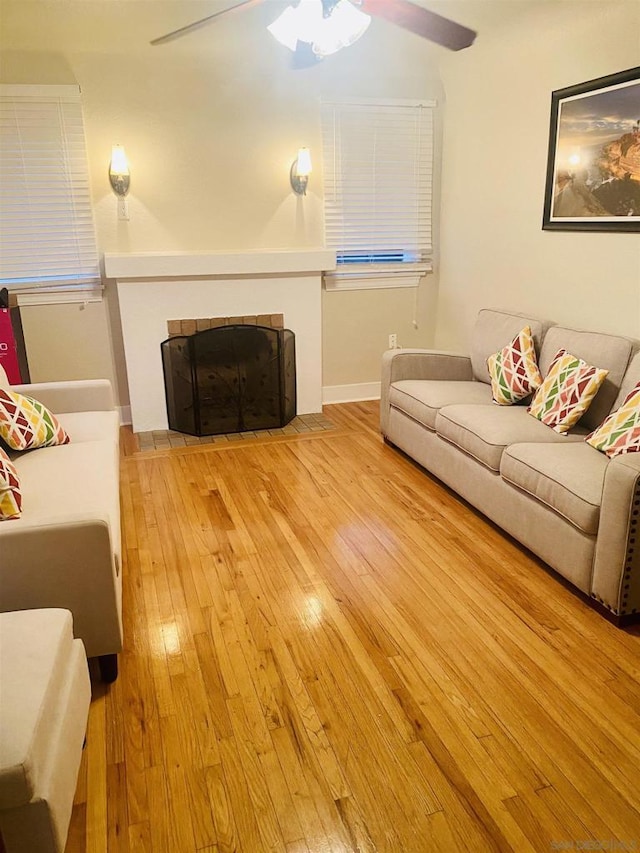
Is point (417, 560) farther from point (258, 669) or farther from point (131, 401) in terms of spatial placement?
point (131, 401)

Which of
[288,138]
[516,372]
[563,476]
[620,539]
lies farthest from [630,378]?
[288,138]

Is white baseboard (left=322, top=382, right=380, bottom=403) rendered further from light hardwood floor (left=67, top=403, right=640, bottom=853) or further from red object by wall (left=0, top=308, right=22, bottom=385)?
red object by wall (left=0, top=308, right=22, bottom=385)

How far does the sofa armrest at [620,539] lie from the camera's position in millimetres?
2172

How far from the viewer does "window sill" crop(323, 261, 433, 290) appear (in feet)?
16.3

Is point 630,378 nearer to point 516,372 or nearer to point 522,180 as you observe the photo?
point 516,372

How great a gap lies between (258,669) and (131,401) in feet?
9.15

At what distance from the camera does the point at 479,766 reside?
1.75 m

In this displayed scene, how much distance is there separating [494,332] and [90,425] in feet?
7.94

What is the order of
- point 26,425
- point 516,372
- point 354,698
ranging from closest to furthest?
point 354,698 → point 26,425 → point 516,372

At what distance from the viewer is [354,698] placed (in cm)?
201

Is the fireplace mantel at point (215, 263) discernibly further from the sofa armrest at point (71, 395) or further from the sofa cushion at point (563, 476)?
the sofa cushion at point (563, 476)

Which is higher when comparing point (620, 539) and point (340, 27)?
point (340, 27)

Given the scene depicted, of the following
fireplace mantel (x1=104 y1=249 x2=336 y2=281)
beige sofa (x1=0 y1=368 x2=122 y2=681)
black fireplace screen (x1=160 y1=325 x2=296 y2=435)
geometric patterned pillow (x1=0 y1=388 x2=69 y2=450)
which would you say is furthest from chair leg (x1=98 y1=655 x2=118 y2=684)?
fireplace mantel (x1=104 y1=249 x2=336 y2=281)

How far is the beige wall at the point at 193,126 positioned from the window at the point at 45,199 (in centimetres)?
9
